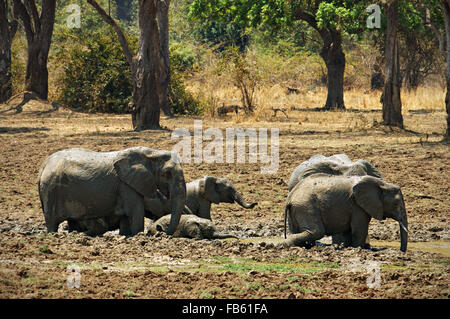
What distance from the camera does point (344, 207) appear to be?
1055 cm

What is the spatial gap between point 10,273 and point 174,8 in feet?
211

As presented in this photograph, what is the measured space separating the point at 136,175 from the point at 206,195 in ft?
5.51

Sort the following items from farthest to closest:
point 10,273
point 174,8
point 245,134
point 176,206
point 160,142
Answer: point 174,8 < point 245,134 < point 160,142 < point 176,206 < point 10,273

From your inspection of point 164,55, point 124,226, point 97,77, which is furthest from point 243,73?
point 124,226

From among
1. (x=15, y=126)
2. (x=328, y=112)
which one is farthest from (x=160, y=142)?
(x=328, y=112)

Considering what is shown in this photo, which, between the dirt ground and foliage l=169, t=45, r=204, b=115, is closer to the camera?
the dirt ground

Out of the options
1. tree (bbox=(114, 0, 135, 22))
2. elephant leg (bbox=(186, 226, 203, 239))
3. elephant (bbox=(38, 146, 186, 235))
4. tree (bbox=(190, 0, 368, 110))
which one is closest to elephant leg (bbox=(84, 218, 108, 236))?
elephant (bbox=(38, 146, 186, 235))

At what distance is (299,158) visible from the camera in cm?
1803

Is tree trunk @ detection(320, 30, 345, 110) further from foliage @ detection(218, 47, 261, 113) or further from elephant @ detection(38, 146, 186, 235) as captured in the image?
elephant @ detection(38, 146, 186, 235)

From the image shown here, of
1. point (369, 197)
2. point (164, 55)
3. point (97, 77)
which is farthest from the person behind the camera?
point (97, 77)

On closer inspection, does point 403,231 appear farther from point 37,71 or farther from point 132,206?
point 37,71

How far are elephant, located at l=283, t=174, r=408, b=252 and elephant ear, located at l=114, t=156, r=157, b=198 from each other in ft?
6.36

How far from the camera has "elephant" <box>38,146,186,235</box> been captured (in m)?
11.2
